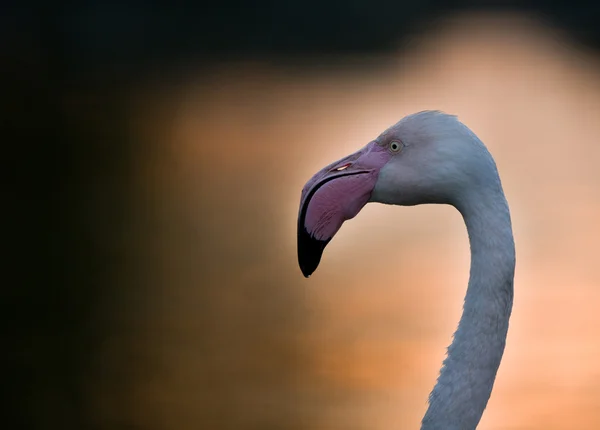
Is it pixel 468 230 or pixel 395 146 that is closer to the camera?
pixel 468 230

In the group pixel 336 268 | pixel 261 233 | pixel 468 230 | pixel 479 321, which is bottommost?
pixel 479 321

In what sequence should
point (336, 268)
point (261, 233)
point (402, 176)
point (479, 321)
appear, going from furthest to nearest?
point (261, 233)
point (336, 268)
point (402, 176)
point (479, 321)

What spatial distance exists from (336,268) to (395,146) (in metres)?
5.60

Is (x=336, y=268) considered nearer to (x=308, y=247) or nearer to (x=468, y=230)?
(x=308, y=247)

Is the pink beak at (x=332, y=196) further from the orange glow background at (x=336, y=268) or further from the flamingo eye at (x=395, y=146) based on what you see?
the orange glow background at (x=336, y=268)

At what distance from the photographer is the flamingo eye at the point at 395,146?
2.70 metres

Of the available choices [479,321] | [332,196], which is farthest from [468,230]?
[332,196]

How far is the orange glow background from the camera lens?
6.37m

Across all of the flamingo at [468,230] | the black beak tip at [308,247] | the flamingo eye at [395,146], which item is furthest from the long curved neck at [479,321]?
the black beak tip at [308,247]

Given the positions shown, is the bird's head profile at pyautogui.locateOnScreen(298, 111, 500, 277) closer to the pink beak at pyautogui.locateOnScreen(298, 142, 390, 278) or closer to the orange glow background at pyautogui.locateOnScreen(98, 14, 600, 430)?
the pink beak at pyautogui.locateOnScreen(298, 142, 390, 278)

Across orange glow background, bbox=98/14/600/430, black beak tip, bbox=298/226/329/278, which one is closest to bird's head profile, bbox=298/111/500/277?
black beak tip, bbox=298/226/329/278

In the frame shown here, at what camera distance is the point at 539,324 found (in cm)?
718

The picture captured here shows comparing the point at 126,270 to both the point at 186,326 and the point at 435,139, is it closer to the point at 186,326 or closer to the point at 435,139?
the point at 186,326

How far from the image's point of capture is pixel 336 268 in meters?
8.28
